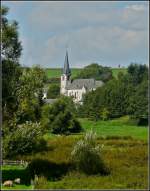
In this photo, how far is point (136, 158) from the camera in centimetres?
2589

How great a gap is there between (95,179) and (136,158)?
7365 millimetres

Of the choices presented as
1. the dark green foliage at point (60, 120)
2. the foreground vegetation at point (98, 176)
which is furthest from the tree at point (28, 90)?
the dark green foliage at point (60, 120)

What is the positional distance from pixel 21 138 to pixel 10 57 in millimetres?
5735

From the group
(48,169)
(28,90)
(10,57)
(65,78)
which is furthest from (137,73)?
(10,57)

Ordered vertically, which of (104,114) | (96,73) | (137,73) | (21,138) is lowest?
(104,114)

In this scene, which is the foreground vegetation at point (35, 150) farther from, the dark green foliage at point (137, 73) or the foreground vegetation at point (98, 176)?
the dark green foliage at point (137, 73)

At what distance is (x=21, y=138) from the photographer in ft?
75.8

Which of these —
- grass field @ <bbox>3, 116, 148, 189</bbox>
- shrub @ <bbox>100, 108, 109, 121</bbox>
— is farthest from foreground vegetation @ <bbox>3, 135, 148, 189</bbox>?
shrub @ <bbox>100, 108, 109, 121</bbox>

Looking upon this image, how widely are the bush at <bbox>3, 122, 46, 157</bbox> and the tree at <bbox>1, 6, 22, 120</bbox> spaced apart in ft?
11.7

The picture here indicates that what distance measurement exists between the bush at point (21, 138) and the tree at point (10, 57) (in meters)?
3.57

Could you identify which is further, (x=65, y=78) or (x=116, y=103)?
(x=65, y=78)

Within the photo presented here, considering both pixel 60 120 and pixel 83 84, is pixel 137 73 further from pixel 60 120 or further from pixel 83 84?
pixel 60 120

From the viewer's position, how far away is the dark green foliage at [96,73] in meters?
125

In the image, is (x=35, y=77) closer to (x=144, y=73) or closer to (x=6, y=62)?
(x=6, y=62)
